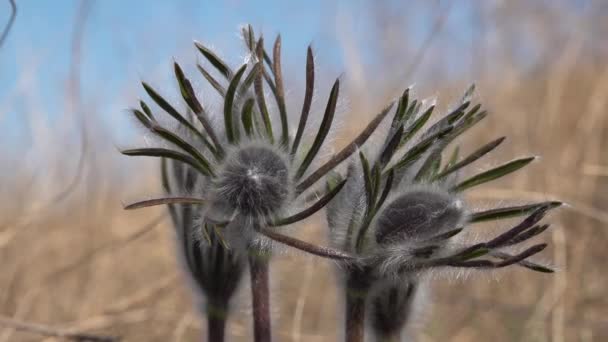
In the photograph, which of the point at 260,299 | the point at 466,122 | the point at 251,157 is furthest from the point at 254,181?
the point at 466,122

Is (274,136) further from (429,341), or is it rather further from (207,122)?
(429,341)

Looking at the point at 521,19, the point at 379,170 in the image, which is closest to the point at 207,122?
the point at 379,170

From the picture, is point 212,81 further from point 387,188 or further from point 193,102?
point 387,188

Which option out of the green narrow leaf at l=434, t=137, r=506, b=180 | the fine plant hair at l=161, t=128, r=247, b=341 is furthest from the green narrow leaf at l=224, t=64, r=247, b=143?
the green narrow leaf at l=434, t=137, r=506, b=180

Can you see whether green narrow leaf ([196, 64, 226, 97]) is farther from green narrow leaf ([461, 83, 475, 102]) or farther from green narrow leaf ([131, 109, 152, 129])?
green narrow leaf ([461, 83, 475, 102])

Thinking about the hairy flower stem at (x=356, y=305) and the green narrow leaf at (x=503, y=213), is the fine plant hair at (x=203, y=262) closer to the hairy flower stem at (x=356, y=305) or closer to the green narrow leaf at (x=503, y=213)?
the hairy flower stem at (x=356, y=305)
